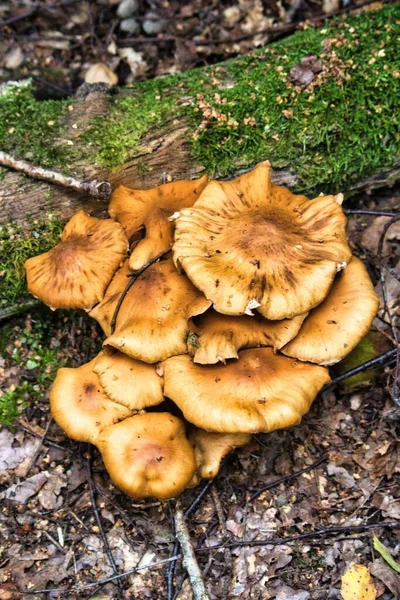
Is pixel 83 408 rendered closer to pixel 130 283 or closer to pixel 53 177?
pixel 130 283

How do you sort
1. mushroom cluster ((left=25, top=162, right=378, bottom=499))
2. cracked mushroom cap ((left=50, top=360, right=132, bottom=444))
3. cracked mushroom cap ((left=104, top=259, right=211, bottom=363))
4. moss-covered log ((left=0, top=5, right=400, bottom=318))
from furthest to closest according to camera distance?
moss-covered log ((left=0, top=5, right=400, bottom=318)) → cracked mushroom cap ((left=50, top=360, right=132, bottom=444)) → cracked mushroom cap ((left=104, top=259, right=211, bottom=363)) → mushroom cluster ((left=25, top=162, right=378, bottom=499))

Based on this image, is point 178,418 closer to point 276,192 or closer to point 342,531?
point 342,531

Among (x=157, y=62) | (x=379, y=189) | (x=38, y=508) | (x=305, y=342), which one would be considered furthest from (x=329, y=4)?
(x=38, y=508)

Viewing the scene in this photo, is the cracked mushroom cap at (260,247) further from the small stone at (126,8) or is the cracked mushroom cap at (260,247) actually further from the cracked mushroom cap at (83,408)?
the small stone at (126,8)

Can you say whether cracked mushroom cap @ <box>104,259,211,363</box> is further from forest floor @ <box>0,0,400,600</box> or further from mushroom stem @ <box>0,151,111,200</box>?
forest floor @ <box>0,0,400,600</box>

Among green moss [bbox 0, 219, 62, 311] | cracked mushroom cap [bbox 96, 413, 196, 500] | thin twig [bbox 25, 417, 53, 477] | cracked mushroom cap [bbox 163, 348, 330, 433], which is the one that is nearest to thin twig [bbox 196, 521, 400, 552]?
cracked mushroom cap [bbox 96, 413, 196, 500]

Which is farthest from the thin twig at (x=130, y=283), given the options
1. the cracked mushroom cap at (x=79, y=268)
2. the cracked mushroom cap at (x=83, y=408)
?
the cracked mushroom cap at (x=83, y=408)

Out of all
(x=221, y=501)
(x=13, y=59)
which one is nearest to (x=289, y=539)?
(x=221, y=501)
